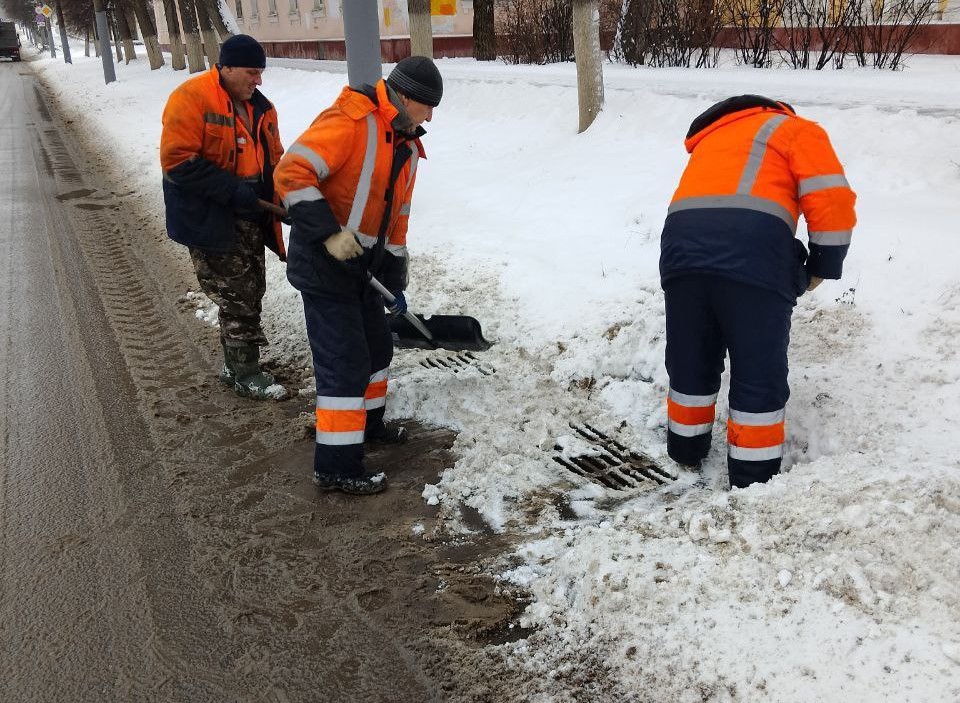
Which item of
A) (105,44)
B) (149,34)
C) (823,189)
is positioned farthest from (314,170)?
(149,34)

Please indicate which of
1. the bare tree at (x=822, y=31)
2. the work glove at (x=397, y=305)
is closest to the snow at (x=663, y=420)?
the work glove at (x=397, y=305)

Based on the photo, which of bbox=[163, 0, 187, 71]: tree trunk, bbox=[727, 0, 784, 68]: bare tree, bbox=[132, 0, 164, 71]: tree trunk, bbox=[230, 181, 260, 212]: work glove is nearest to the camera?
bbox=[230, 181, 260, 212]: work glove

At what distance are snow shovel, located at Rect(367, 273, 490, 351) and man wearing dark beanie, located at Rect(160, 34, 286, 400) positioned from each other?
777 millimetres

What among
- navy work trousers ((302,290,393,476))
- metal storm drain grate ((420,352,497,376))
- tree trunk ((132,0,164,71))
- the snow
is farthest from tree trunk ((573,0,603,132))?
tree trunk ((132,0,164,71))

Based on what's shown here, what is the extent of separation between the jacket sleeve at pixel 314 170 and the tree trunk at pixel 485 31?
1443cm

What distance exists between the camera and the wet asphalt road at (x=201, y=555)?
2.38 meters

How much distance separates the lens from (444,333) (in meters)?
4.19

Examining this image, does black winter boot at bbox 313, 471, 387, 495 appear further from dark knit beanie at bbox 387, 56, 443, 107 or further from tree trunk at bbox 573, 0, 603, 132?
tree trunk at bbox 573, 0, 603, 132

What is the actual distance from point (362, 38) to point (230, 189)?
99.4 inches

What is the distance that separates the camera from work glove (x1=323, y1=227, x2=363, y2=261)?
3.07 m

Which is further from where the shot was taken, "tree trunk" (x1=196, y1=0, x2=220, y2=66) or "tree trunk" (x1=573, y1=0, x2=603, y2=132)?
"tree trunk" (x1=196, y1=0, x2=220, y2=66)

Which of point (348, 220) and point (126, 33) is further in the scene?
point (126, 33)

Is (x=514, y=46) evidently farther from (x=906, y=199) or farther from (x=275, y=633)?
(x=275, y=633)

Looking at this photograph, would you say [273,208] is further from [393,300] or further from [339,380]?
[339,380]
